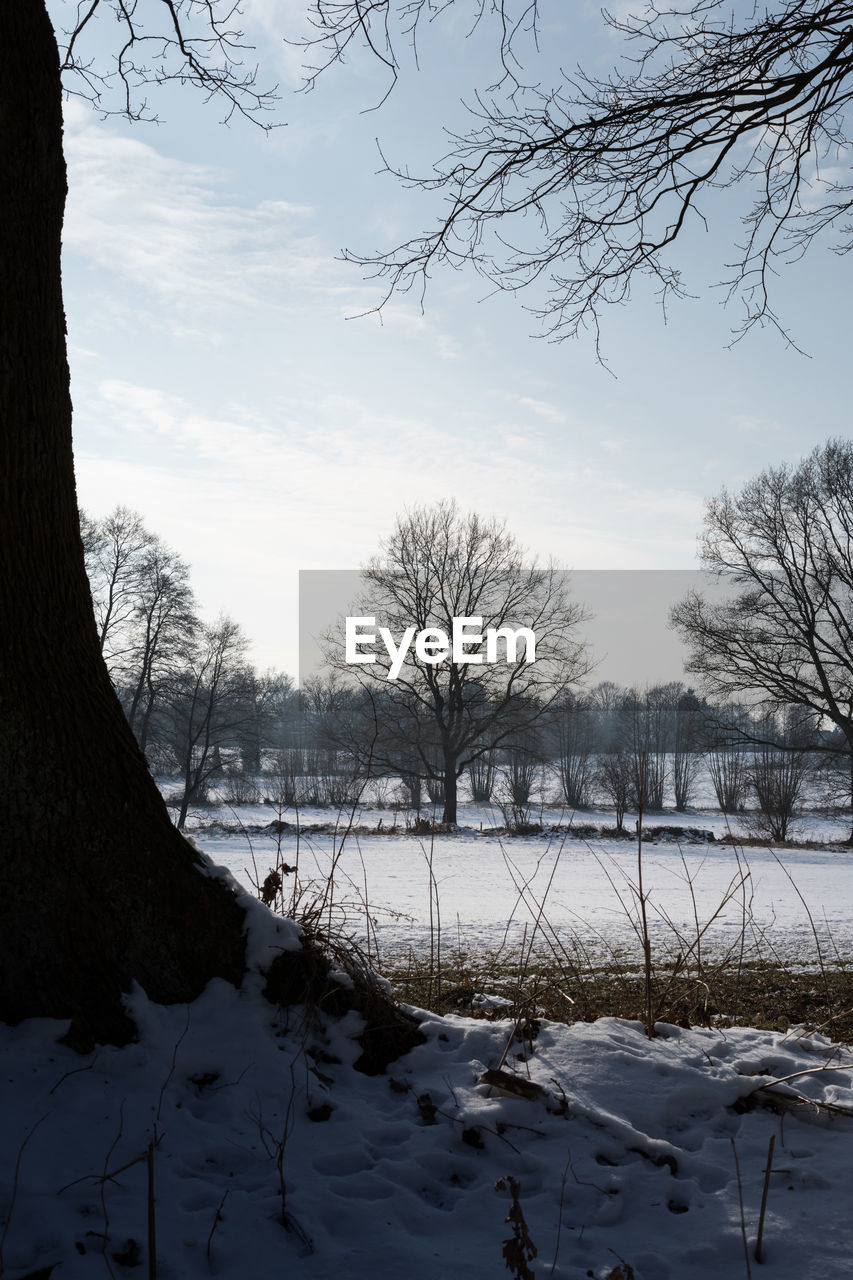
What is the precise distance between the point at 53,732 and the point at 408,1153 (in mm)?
1676

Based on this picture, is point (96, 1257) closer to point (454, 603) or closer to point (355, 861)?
point (355, 861)

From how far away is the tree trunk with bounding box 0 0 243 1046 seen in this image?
2607 mm

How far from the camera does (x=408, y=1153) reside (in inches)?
97.5

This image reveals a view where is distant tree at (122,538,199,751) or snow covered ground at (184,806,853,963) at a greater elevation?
distant tree at (122,538,199,751)

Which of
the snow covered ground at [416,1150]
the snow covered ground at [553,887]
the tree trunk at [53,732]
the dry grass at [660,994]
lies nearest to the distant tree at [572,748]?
the snow covered ground at [553,887]

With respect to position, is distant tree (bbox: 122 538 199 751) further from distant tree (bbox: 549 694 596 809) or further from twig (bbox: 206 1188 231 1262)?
twig (bbox: 206 1188 231 1262)

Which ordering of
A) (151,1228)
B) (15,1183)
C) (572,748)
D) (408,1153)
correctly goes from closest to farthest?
(151,1228) → (15,1183) → (408,1153) → (572,748)

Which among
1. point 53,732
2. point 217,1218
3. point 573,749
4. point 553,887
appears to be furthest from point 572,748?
point 217,1218

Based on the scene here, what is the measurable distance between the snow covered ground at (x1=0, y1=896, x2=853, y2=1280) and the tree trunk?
157 millimetres

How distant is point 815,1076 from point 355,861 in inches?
605

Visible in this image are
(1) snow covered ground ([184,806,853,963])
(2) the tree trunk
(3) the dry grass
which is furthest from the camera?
(1) snow covered ground ([184,806,853,963])

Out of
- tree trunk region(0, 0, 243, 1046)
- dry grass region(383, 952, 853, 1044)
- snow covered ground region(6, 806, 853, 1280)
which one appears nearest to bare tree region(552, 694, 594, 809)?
dry grass region(383, 952, 853, 1044)

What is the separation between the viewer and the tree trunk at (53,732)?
8.55ft

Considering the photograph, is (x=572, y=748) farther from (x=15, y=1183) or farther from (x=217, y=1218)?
(x=15, y=1183)
